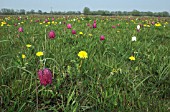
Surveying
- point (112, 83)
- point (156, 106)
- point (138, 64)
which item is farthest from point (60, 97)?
point (138, 64)

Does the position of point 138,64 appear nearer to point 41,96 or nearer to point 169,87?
point 169,87

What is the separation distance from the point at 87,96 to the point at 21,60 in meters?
1.11

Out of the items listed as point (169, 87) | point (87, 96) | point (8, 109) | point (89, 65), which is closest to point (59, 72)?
point (89, 65)

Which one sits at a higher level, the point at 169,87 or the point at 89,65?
the point at 89,65

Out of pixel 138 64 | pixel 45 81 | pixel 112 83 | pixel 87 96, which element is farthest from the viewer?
pixel 138 64

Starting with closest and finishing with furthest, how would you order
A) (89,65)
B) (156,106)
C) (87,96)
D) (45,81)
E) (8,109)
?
(45,81) → (8,109) → (156,106) → (87,96) → (89,65)

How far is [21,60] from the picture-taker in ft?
8.09

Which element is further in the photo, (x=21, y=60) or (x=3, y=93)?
(x=21, y=60)

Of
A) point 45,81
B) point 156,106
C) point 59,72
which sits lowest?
point 156,106

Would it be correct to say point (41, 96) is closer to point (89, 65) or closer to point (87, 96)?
point (87, 96)

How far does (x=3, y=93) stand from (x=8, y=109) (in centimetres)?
27

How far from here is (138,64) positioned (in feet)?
9.09

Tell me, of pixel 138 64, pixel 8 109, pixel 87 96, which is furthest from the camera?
pixel 138 64

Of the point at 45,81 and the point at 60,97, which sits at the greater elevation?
the point at 45,81
